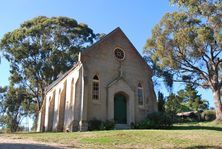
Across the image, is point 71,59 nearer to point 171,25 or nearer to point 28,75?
point 28,75

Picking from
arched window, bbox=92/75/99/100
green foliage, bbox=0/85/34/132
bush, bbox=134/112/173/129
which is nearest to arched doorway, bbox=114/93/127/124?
bush, bbox=134/112/173/129

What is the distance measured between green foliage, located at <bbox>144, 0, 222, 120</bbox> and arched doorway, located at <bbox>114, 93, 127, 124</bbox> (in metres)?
8.64

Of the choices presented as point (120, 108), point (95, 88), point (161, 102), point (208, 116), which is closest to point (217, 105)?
point (161, 102)

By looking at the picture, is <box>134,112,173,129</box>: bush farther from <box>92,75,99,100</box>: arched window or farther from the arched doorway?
<box>92,75,99,100</box>: arched window

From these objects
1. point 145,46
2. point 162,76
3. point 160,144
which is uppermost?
point 145,46

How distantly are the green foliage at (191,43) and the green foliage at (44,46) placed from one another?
1296 centimetres

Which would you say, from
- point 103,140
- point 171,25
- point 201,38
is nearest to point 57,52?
point 171,25

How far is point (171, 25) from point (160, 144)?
20691 mm

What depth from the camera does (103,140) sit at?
16547 mm

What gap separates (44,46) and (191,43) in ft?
71.4

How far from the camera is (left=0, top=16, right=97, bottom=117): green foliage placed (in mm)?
44344

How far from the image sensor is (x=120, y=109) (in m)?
28.1

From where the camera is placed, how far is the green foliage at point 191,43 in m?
30.6

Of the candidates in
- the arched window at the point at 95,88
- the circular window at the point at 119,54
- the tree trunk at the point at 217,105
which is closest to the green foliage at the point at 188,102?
the tree trunk at the point at 217,105
